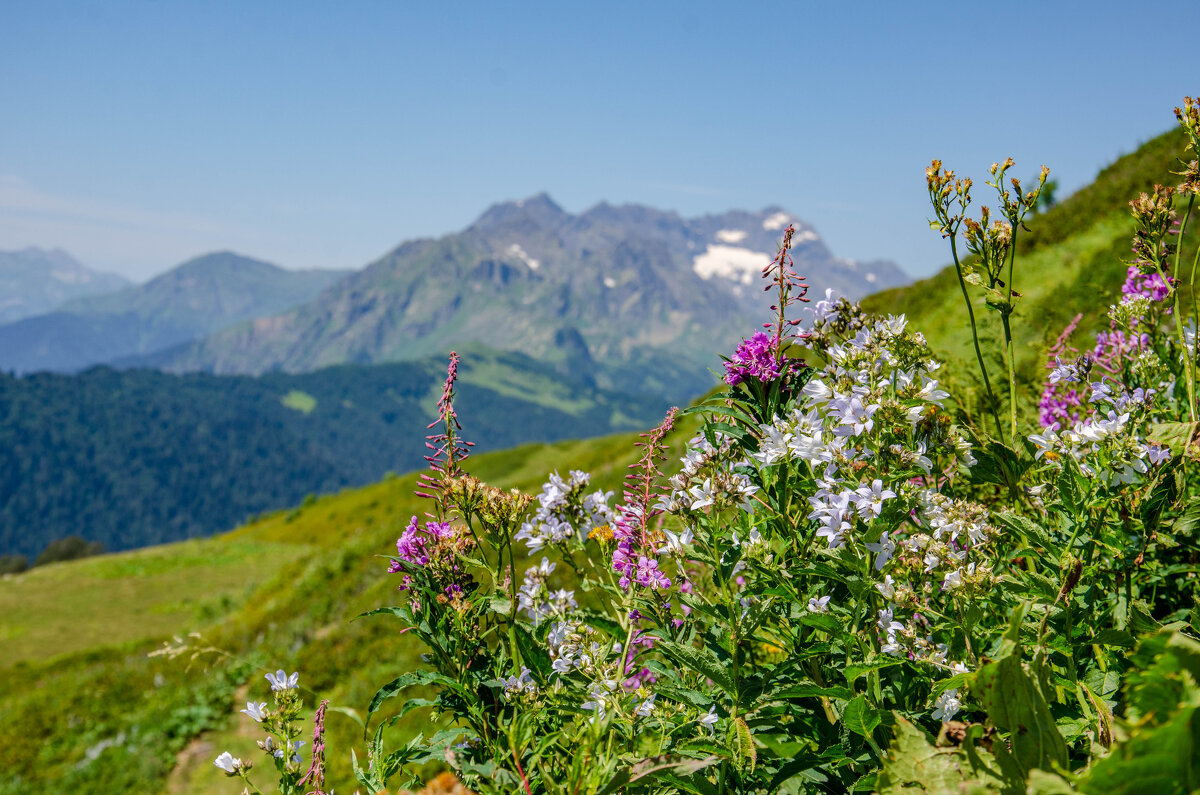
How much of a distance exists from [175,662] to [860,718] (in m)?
26.0

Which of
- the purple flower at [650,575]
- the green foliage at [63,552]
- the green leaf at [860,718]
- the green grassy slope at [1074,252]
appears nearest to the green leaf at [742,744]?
the green leaf at [860,718]

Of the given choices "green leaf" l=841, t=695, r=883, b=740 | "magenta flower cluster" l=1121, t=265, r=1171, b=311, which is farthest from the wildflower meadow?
"magenta flower cluster" l=1121, t=265, r=1171, b=311

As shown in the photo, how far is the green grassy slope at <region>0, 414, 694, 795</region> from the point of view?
15.0 meters

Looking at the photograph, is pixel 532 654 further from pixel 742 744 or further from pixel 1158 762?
pixel 1158 762

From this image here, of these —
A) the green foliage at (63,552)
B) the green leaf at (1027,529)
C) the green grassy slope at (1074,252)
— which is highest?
the green grassy slope at (1074,252)

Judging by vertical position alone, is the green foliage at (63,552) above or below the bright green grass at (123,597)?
below

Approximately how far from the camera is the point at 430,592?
82.0 inches

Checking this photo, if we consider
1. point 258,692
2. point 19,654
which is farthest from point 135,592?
point 258,692

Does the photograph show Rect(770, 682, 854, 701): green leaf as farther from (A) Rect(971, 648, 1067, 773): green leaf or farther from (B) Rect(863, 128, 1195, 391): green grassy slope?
(B) Rect(863, 128, 1195, 391): green grassy slope

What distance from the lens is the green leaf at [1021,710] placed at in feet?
4.39

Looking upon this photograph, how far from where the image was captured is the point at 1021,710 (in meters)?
1.35

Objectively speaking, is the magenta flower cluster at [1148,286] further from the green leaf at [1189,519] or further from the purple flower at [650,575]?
the purple flower at [650,575]

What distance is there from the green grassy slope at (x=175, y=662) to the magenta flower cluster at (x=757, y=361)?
1.37 m

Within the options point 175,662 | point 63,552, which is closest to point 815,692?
point 175,662
